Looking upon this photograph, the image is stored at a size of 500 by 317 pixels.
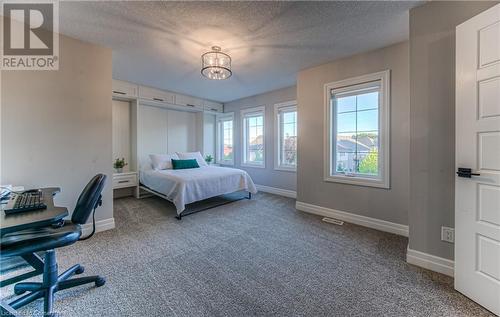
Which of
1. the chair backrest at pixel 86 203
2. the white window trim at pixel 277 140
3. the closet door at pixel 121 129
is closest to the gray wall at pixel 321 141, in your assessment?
the white window trim at pixel 277 140

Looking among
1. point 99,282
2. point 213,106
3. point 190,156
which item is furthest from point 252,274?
point 213,106

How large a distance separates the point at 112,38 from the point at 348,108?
338 cm

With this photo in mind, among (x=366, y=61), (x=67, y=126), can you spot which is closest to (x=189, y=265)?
(x=67, y=126)

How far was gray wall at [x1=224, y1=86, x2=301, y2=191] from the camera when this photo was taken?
4668mm

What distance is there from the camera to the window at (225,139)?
19.9 feet

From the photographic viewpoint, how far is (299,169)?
Answer: 12.3ft

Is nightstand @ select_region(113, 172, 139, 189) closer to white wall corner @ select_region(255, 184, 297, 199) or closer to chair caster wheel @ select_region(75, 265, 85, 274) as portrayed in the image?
chair caster wheel @ select_region(75, 265, 85, 274)

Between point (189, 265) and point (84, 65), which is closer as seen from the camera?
point (189, 265)

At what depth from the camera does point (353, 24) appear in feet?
7.42

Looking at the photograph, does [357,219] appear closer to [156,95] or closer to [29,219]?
[29,219]

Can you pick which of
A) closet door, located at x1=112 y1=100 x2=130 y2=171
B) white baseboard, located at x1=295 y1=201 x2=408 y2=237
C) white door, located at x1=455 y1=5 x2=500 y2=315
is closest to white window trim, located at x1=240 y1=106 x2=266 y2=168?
white baseboard, located at x1=295 y1=201 x2=408 y2=237

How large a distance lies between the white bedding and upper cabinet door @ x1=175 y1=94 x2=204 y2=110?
1.90 m

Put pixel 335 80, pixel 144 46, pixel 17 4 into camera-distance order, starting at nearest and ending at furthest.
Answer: pixel 17 4 → pixel 144 46 → pixel 335 80

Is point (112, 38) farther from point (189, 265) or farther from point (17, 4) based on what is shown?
point (189, 265)
